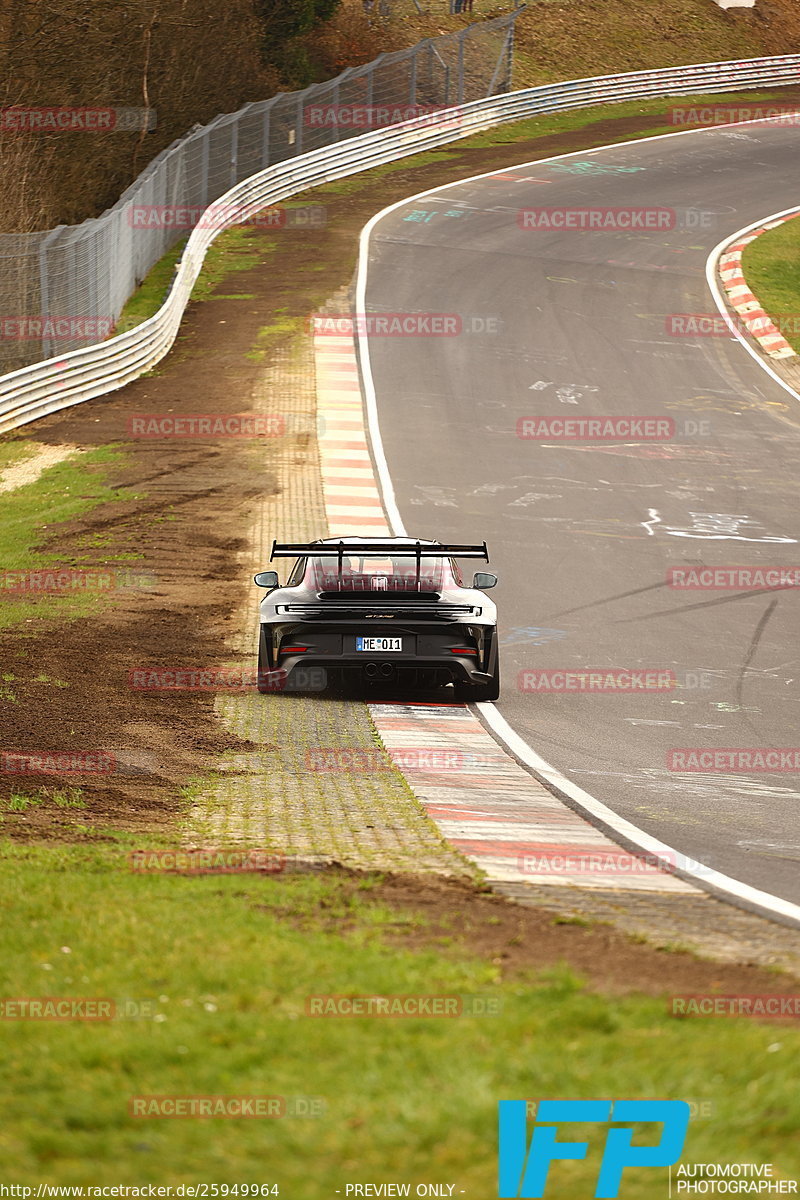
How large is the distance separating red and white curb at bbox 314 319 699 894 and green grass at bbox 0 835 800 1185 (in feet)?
5.73

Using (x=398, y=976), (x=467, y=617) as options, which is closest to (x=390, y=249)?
(x=467, y=617)

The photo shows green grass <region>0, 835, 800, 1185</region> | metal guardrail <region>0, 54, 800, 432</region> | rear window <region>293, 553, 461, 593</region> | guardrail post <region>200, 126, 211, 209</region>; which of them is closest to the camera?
green grass <region>0, 835, 800, 1185</region>

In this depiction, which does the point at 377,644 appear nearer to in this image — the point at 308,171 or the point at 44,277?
the point at 44,277

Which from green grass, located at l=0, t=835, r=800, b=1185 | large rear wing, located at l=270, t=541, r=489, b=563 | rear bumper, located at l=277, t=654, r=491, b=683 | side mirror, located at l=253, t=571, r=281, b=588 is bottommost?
rear bumper, located at l=277, t=654, r=491, b=683

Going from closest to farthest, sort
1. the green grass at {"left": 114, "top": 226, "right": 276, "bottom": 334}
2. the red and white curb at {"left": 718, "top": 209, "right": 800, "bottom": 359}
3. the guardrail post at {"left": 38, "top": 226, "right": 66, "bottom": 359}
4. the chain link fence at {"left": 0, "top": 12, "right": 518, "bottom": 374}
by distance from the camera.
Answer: the guardrail post at {"left": 38, "top": 226, "right": 66, "bottom": 359} → the chain link fence at {"left": 0, "top": 12, "right": 518, "bottom": 374} → the red and white curb at {"left": 718, "top": 209, "right": 800, "bottom": 359} → the green grass at {"left": 114, "top": 226, "right": 276, "bottom": 334}

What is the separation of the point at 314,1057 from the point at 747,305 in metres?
32.7

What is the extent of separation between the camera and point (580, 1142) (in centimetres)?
398

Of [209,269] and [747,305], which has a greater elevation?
[209,269]

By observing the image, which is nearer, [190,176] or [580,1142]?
[580,1142]

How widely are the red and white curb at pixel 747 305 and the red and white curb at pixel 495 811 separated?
71.7ft

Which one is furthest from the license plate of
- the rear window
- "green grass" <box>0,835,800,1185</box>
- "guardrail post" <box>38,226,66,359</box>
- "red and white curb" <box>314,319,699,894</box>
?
"guardrail post" <box>38,226,66,359</box>

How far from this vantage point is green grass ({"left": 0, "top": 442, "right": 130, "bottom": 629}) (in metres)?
16.4

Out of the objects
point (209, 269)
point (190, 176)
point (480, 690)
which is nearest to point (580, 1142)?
point (480, 690)

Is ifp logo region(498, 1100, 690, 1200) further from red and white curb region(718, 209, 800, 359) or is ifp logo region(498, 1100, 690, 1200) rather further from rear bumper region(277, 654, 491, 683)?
red and white curb region(718, 209, 800, 359)
